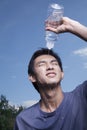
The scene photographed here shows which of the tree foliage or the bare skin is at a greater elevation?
the bare skin

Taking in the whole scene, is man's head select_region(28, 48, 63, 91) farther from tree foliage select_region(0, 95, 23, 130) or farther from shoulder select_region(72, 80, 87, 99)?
tree foliage select_region(0, 95, 23, 130)

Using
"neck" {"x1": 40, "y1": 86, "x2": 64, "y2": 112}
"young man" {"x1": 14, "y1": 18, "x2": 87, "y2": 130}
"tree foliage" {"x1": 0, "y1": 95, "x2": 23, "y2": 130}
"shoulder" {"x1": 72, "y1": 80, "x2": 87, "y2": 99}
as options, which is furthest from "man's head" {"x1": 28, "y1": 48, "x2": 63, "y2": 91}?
"tree foliage" {"x1": 0, "y1": 95, "x2": 23, "y2": 130}

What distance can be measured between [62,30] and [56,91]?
126 cm

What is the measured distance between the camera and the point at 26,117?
25.0ft

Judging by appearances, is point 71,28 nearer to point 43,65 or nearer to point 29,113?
point 43,65

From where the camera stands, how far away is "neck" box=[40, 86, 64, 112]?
24.4 feet

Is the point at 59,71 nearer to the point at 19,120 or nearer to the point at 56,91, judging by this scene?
the point at 56,91

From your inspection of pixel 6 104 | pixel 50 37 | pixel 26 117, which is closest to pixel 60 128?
pixel 26 117

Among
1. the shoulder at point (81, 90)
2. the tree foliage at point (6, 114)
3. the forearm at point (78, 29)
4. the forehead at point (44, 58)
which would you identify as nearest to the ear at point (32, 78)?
the forehead at point (44, 58)

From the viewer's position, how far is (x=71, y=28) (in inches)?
258

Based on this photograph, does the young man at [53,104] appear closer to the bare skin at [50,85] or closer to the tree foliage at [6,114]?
the bare skin at [50,85]

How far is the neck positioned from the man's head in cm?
22

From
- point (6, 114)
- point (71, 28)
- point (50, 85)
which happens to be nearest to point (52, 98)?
point (50, 85)

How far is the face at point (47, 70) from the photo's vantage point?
289 inches
